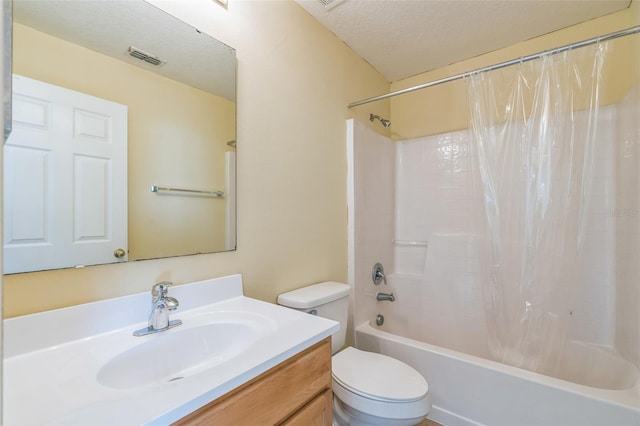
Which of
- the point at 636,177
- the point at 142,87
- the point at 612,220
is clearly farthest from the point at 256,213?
the point at 612,220

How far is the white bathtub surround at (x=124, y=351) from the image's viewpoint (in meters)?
0.55

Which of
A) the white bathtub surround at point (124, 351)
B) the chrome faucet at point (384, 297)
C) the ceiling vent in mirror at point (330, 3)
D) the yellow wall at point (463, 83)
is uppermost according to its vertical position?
the ceiling vent in mirror at point (330, 3)

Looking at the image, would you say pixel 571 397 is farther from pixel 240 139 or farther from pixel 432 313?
pixel 240 139

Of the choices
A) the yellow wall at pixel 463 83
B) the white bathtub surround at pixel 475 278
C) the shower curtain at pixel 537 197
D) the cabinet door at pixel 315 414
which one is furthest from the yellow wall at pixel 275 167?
the shower curtain at pixel 537 197

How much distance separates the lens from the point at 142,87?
3.34ft

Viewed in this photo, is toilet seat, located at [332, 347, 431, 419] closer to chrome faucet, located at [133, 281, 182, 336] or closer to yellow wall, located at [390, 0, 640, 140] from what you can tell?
chrome faucet, located at [133, 281, 182, 336]

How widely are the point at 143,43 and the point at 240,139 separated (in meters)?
0.46

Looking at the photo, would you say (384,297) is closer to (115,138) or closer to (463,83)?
(463,83)

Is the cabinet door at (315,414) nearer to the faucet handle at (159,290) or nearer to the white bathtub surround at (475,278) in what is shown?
the faucet handle at (159,290)

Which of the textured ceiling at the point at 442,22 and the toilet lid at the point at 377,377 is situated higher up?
the textured ceiling at the point at 442,22

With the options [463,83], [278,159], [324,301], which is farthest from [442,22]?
[324,301]

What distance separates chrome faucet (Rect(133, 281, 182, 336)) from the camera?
2.99 ft

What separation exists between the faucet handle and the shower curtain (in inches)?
62.8

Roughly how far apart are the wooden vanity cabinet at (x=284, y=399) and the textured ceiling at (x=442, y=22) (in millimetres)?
1737
